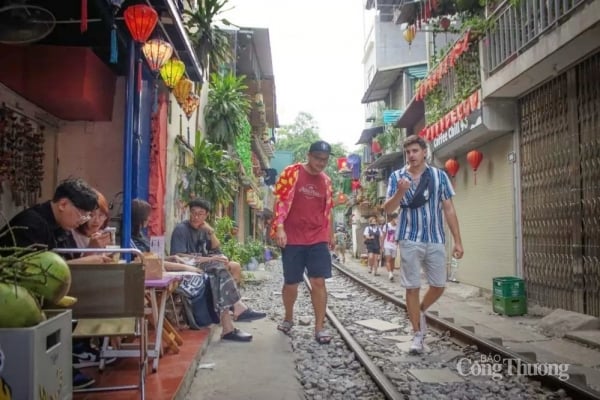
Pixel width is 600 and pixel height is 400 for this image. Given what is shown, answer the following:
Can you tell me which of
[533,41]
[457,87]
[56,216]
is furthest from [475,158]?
[56,216]

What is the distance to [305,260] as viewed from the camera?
5.66 metres

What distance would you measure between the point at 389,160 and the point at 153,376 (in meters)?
20.7

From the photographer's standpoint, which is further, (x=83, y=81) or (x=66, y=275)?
(x=83, y=81)

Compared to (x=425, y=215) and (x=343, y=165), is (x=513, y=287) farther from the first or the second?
(x=343, y=165)

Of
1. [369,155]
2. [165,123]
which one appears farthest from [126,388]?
[369,155]

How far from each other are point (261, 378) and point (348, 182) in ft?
122

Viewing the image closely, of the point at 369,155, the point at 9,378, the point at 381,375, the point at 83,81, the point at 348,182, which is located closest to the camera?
the point at 9,378

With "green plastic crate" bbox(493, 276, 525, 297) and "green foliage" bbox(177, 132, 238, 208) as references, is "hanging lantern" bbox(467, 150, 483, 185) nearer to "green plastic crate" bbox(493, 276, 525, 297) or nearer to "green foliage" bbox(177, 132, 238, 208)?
"green plastic crate" bbox(493, 276, 525, 297)

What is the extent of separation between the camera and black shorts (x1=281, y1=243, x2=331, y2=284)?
5.52 m

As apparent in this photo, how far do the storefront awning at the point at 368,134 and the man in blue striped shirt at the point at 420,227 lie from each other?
23267 mm

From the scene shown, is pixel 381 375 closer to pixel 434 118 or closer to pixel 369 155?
pixel 434 118

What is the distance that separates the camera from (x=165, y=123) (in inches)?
329

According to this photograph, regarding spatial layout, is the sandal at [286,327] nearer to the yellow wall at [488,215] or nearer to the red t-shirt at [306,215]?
the red t-shirt at [306,215]

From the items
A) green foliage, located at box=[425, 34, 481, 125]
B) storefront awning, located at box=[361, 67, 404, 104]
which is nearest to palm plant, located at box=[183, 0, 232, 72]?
green foliage, located at box=[425, 34, 481, 125]
